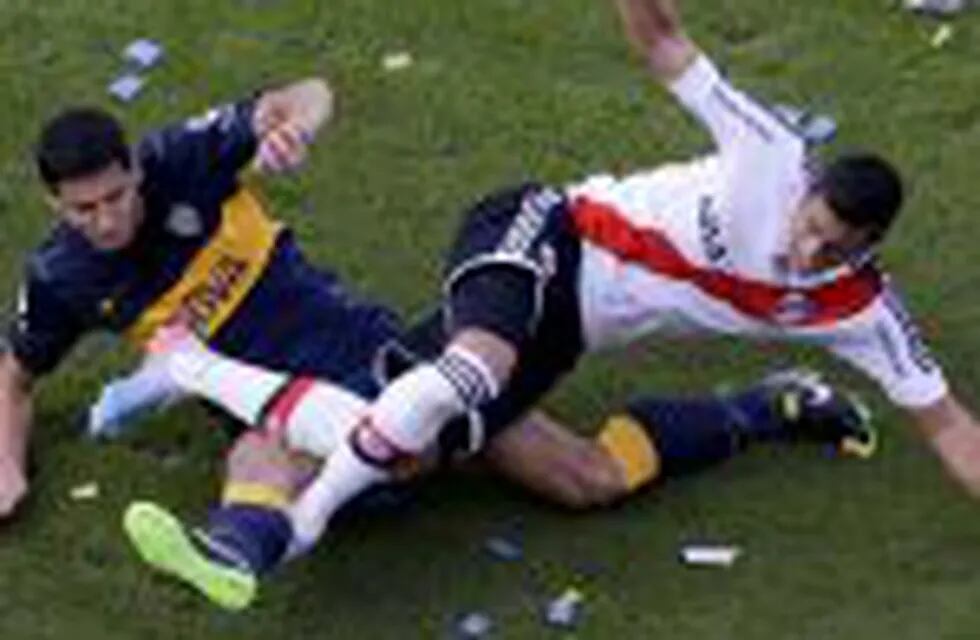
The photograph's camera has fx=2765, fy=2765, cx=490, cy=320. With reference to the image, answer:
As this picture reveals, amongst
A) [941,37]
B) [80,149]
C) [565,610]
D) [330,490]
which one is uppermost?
[80,149]

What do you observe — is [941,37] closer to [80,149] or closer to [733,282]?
[733,282]

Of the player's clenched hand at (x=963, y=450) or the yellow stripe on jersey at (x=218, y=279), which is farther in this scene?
the yellow stripe on jersey at (x=218, y=279)

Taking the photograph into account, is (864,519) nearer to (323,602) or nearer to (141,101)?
(323,602)

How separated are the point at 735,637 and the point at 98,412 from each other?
1.69 metres

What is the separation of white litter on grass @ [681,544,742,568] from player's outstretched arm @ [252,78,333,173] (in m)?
1.23

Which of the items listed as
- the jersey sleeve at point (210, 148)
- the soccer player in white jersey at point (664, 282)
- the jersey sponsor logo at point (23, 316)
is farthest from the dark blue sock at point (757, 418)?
the jersey sponsor logo at point (23, 316)

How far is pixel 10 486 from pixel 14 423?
0.61 ft

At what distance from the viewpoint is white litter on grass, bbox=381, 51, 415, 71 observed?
26.6 feet

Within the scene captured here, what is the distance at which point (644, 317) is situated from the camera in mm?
6297

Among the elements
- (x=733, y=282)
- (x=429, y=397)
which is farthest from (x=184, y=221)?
(x=733, y=282)

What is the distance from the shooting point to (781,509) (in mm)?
6273

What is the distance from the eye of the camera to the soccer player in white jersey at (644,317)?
5.84 meters

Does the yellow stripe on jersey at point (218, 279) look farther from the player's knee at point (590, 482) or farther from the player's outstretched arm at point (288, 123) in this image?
the player's knee at point (590, 482)

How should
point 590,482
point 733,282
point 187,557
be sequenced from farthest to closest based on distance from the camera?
point 590,482
point 733,282
point 187,557
